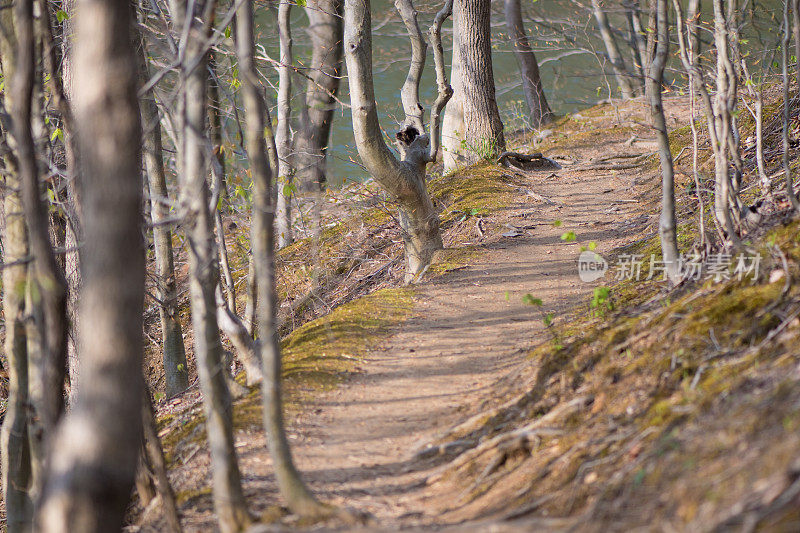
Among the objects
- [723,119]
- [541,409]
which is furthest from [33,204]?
[723,119]

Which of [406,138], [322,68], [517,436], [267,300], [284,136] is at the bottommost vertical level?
[517,436]

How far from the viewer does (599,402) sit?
3523 millimetres

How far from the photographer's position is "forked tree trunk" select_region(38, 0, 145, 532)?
8.20ft

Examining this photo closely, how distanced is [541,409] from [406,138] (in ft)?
14.1

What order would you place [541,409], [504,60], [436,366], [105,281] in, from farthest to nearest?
[504,60] → [436,366] → [541,409] → [105,281]

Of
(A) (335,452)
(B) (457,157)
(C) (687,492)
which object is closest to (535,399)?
(A) (335,452)

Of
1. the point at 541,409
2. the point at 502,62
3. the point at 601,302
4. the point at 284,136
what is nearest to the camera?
the point at 541,409

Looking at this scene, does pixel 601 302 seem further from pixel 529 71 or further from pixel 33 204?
pixel 529 71

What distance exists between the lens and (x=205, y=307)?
10.1ft

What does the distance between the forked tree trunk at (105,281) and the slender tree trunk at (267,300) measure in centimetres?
50

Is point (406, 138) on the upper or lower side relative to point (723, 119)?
upper

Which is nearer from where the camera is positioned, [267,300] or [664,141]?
[267,300]

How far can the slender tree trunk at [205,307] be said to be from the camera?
9.61 feet

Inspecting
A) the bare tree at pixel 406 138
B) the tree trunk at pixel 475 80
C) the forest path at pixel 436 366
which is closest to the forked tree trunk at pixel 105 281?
the forest path at pixel 436 366
